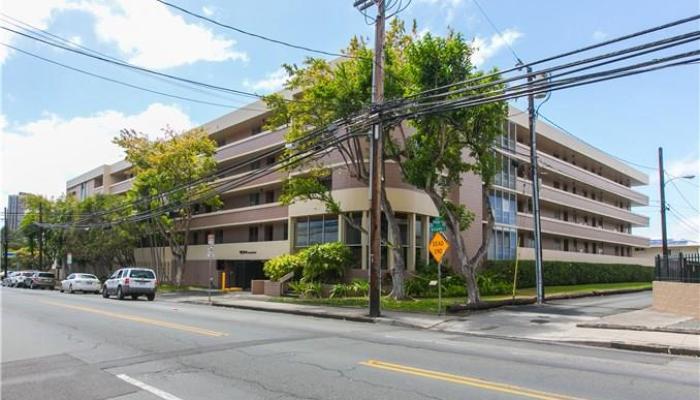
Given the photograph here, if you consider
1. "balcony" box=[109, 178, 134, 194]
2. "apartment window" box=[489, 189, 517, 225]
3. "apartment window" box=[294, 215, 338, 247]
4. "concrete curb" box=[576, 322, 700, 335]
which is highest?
"balcony" box=[109, 178, 134, 194]

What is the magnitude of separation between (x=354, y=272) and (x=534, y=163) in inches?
414

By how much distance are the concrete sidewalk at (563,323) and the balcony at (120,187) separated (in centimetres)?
3816

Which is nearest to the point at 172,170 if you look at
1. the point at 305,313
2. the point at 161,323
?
the point at 305,313

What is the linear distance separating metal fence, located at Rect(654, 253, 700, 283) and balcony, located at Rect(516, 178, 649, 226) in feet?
63.5

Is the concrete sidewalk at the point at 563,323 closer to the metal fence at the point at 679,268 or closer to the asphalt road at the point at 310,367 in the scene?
the asphalt road at the point at 310,367

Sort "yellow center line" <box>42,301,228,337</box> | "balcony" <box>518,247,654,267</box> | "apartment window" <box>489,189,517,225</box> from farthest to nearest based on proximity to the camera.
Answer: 1. "balcony" <box>518,247,654,267</box>
2. "apartment window" <box>489,189,517,225</box>
3. "yellow center line" <box>42,301,228,337</box>

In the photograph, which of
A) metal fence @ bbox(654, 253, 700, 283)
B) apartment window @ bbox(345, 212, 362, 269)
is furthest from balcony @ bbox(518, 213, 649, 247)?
metal fence @ bbox(654, 253, 700, 283)

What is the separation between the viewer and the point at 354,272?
96.5 feet

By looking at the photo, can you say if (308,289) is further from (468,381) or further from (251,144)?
(468,381)

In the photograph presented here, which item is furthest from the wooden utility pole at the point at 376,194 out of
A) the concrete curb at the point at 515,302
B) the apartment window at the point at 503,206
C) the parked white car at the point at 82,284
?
the parked white car at the point at 82,284

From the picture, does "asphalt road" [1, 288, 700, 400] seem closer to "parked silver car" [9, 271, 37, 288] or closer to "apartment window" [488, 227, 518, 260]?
"apartment window" [488, 227, 518, 260]

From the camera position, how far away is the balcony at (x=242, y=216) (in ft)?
117

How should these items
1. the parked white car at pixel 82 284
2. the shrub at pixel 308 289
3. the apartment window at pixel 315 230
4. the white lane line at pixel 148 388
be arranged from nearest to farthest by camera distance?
the white lane line at pixel 148 388 < the shrub at pixel 308 289 < the apartment window at pixel 315 230 < the parked white car at pixel 82 284

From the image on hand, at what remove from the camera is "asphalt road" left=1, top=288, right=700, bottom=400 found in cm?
754
